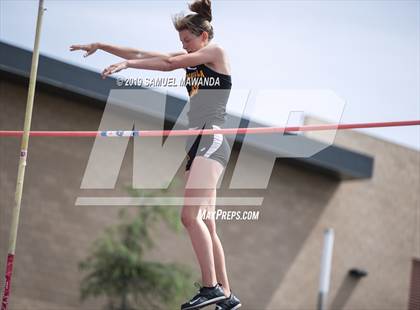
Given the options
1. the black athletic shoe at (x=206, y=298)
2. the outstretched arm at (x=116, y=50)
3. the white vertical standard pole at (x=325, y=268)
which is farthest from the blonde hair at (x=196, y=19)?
the white vertical standard pole at (x=325, y=268)

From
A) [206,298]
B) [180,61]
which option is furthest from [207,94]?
[206,298]

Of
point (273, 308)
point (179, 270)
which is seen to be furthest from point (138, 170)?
point (273, 308)

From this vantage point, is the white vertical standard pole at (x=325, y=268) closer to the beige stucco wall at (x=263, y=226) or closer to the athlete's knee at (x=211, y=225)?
the beige stucco wall at (x=263, y=226)

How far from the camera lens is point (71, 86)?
12.7 m

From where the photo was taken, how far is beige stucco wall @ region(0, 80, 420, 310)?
1342 cm

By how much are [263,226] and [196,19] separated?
34.5ft

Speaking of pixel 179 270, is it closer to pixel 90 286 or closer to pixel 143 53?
pixel 90 286

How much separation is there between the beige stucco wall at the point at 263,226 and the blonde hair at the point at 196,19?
8.15 meters

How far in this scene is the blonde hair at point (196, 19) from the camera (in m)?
5.57

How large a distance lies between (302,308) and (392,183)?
430 centimetres

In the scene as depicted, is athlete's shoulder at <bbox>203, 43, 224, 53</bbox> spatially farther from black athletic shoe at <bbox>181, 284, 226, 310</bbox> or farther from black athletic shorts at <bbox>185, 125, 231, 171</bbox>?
black athletic shoe at <bbox>181, 284, 226, 310</bbox>

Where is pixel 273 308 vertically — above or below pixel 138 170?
below

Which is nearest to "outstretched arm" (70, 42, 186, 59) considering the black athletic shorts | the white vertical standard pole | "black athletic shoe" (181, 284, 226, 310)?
the black athletic shorts

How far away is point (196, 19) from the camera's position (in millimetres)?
5574
